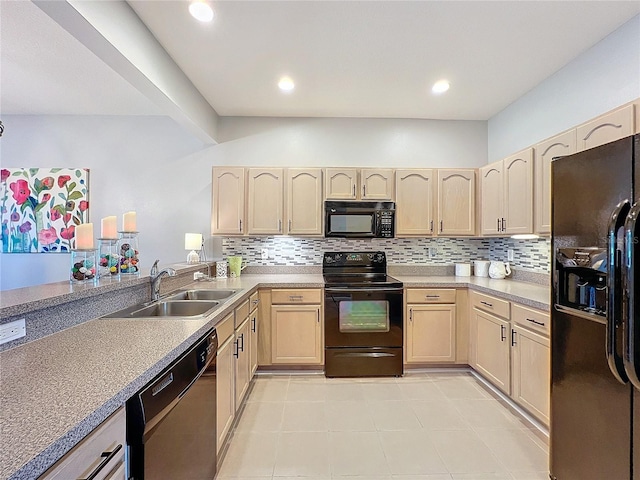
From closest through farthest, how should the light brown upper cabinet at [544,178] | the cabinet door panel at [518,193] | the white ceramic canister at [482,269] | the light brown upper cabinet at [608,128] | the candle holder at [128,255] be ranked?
the light brown upper cabinet at [608,128] → the candle holder at [128,255] → the light brown upper cabinet at [544,178] → the cabinet door panel at [518,193] → the white ceramic canister at [482,269]

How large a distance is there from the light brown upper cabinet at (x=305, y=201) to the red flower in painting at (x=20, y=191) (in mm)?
2940

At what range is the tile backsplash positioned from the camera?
147 inches

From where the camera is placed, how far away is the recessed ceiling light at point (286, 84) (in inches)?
113

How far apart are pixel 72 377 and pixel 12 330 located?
492mm

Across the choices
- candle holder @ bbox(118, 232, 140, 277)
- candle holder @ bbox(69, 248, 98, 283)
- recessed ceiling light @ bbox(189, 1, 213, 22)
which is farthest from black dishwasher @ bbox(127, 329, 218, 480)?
recessed ceiling light @ bbox(189, 1, 213, 22)

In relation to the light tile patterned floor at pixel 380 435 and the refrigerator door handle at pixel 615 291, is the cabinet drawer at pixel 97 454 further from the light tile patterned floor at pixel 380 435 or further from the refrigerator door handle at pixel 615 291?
the refrigerator door handle at pixel 615 291

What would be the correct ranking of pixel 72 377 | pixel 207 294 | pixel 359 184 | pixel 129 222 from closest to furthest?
1. pixel 72 377
2. pixel 129 222
3. pixel 207 294
4. pixel 359 184

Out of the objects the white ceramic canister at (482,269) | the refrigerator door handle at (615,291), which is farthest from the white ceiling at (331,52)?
the white ceramic canister at (482,269)

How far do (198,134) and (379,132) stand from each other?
1.97m

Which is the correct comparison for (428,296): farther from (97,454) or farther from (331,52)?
(97,454)

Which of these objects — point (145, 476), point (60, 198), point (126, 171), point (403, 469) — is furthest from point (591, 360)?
point (60, 198)

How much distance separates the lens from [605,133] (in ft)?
6.18

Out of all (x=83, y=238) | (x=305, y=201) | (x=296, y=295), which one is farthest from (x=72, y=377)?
(x=305, y=201)

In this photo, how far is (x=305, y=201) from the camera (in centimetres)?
343
